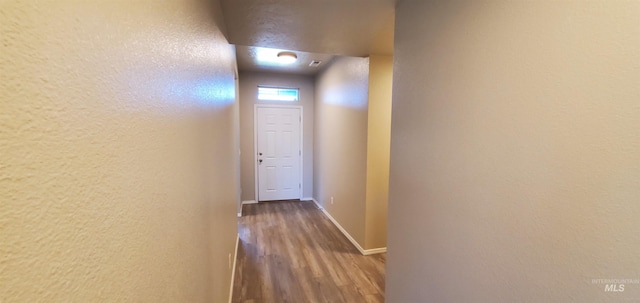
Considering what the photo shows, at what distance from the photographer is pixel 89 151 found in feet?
1.15

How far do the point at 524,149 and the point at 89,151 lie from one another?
3.85 ft

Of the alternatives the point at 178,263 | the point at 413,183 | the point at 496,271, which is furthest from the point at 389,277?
the point at 178,263

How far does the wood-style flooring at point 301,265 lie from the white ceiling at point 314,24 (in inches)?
89.6

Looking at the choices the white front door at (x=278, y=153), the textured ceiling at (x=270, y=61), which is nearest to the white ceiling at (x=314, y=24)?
the textured ceiling at (x=270, y=61)

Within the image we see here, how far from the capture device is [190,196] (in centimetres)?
90

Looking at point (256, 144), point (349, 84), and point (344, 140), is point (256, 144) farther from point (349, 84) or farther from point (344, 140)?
point (349, 84)

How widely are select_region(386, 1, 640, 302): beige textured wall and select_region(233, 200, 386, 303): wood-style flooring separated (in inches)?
40.4

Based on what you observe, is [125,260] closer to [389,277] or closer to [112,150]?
[112,150]

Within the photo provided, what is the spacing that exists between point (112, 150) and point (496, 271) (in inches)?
50.6

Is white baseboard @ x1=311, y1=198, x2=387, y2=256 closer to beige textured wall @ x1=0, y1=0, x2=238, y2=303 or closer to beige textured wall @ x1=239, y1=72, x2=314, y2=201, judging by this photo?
beige textured wall @ x1=239, y1=72, x2=314, y2=201

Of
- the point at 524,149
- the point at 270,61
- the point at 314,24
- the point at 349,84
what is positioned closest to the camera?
the point at 524,149

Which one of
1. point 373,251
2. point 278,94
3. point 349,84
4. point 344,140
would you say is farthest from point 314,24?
point 278,94

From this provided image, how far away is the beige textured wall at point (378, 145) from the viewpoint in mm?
2787

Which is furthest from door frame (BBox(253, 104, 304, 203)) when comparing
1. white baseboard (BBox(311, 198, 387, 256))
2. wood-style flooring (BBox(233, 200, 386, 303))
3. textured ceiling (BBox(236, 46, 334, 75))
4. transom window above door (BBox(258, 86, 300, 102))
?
white baseboard (BBox(311, 198, 387, 256))
